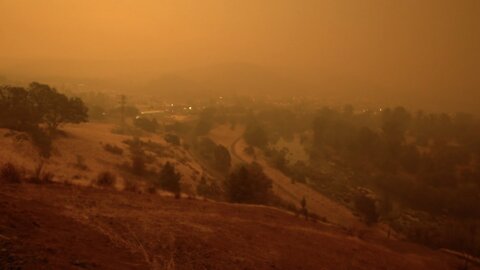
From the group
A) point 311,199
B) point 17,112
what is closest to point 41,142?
point 17,112

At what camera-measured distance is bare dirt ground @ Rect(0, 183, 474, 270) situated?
7652 mm

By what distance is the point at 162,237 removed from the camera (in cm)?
1005

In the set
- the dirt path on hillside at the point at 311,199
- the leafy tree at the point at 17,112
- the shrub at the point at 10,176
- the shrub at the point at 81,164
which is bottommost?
the dirt path on hillside at the point at 311,199

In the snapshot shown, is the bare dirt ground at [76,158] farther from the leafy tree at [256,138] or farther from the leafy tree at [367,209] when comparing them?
the leafy tree at [256,138]

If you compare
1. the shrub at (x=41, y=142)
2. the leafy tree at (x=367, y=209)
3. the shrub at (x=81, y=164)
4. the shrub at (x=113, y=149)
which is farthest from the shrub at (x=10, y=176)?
the leafy tree at (x=367, y=209)

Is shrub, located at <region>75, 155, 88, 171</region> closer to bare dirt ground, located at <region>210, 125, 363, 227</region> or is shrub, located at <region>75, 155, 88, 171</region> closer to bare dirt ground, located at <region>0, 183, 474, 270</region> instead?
bare dirt ground, located at <region>0, 183, 474, 270</region>

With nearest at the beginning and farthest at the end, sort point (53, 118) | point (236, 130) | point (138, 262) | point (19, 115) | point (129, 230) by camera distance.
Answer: point (138, 262), point (129, 230), point (19, 115), point (53, 118), point (236, 130)

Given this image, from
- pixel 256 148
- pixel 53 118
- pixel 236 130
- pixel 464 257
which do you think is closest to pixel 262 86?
pixel 236 130

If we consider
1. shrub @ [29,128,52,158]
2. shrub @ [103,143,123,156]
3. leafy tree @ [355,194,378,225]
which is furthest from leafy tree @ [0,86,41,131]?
leafy tree @ [355,194,378,225]

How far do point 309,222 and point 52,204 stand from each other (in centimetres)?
1039

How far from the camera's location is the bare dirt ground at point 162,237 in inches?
301

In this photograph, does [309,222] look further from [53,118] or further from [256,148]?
[256,148]

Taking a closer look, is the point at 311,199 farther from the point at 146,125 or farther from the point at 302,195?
the point at 146,125

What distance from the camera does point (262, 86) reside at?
647 ft
